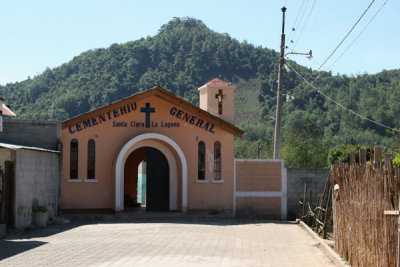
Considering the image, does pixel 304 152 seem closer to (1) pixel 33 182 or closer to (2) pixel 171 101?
(2) pixel 171 101

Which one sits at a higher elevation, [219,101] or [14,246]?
[219,101]

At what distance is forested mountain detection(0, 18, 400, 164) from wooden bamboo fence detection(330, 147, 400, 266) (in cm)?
3071

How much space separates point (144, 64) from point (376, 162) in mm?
98467

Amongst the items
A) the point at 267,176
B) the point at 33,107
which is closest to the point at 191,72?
the point at 33,107

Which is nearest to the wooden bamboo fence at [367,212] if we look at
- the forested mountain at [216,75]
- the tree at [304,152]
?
the tree at [304,152]

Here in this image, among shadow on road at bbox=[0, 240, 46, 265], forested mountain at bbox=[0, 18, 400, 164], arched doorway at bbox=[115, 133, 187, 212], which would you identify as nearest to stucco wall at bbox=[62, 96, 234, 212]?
arched doorway at bbox=[115, 133, 187, 212]

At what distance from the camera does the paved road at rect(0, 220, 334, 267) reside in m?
11.8

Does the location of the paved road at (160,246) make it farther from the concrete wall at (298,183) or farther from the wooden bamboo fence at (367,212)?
the concrete wall at (298,183)

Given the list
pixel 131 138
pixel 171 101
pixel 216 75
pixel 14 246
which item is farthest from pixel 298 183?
pixel 216 75

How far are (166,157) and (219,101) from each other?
12.5 ft

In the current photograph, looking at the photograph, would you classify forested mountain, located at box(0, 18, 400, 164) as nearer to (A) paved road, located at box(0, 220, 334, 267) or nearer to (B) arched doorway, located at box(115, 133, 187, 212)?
(B) arched doorway, located at box(115, 133, 187, 212)

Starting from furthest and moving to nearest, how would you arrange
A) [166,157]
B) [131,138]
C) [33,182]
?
[166,157] → [131,138] → [33,182]

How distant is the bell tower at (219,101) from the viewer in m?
25.3

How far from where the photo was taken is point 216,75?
112 meters
